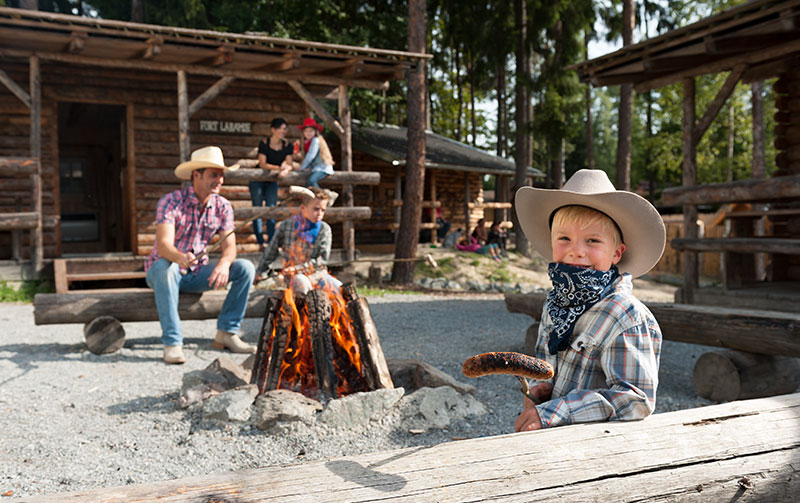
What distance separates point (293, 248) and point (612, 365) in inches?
156

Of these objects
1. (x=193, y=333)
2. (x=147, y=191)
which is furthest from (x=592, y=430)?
(x=147, y=191)

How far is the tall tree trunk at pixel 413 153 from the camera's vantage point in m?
13.4

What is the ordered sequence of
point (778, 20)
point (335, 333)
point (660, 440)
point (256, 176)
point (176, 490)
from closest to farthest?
point (176, 490)
point (660, 440)
point (335, 333)
point (778, 20)
point (256, 176)

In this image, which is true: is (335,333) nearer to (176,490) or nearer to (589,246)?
(589,246)

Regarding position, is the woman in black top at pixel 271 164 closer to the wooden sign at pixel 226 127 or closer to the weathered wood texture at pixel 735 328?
the wooden sign at pixel 226 127

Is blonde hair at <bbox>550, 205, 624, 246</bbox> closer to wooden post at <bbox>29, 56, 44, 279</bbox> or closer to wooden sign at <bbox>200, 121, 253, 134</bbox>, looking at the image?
wooden post at <bbox>29, 56, 44, 279</bbox>

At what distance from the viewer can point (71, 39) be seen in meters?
9.43

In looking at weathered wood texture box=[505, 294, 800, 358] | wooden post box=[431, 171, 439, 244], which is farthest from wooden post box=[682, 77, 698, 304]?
wooden post box=[431, 171, 439, 244]

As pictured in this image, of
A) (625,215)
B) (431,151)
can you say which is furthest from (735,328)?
(431,151)

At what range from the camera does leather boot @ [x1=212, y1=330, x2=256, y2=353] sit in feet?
20.9

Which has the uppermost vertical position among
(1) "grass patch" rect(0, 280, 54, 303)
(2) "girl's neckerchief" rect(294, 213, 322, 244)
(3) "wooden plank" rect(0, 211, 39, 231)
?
(3) "wooden plank" rect(0, 211, 39, 231)

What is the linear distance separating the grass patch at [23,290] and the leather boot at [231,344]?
4760 mm

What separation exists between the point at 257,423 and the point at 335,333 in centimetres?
90

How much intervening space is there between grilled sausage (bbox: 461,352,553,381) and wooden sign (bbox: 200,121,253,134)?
1159 centimetres
